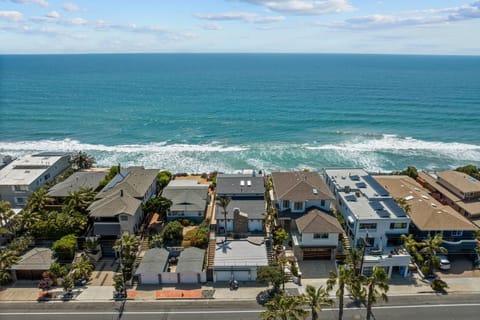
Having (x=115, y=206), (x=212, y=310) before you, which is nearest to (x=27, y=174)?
(x=115, y=206)

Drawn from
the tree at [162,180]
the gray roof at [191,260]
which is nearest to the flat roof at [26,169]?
the tree at [162,180]

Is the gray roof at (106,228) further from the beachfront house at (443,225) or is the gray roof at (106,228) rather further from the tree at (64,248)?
the beachfront house at (443,225)

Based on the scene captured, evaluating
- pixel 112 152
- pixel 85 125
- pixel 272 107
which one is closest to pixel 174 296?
pixel 112 152

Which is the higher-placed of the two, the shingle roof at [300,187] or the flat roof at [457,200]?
the shingle roof at [300,187]

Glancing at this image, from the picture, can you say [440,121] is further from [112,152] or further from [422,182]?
Result: [112,152]

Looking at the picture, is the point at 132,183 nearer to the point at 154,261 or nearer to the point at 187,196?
the point at 187,196
